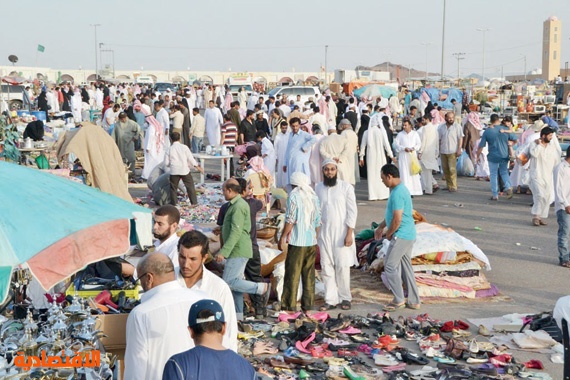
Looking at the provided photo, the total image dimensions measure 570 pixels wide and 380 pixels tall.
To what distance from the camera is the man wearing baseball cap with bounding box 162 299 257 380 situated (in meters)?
3.68

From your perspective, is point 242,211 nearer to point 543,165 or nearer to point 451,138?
point 543,165

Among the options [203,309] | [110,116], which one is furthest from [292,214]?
[110,116]

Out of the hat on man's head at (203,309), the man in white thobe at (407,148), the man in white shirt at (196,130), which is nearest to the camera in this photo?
the hat on man's head at (203,309)

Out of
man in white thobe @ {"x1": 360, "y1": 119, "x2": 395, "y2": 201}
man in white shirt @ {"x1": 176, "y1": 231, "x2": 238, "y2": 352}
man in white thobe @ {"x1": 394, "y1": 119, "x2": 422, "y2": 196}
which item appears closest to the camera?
man in white shirt @ {"x1": 176, "y1": 231, "x2": 238, "y2": 352}

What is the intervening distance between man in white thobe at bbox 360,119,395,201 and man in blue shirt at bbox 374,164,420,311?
731 cm

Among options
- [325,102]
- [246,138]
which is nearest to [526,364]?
[246,138]

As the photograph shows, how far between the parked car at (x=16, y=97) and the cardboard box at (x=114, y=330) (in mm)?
32158

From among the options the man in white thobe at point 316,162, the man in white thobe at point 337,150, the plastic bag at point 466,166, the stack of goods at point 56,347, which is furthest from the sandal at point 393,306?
the plastic bag at point 466,166

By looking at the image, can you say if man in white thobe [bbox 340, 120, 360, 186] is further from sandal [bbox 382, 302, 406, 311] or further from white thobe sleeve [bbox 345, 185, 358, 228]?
sandal [bbox 382, 302, 406, 311]

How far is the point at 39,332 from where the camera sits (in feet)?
17.9

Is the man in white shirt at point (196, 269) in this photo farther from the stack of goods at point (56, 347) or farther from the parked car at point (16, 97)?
the parked car at point (16, 97)

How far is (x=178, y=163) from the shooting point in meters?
14.4

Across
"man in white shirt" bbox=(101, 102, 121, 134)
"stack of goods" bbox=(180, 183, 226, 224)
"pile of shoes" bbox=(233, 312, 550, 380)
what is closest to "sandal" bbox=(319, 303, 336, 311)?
"pile of shoes" bbox=(233, 312, 550, 380)

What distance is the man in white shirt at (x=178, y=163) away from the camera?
14266 mm
